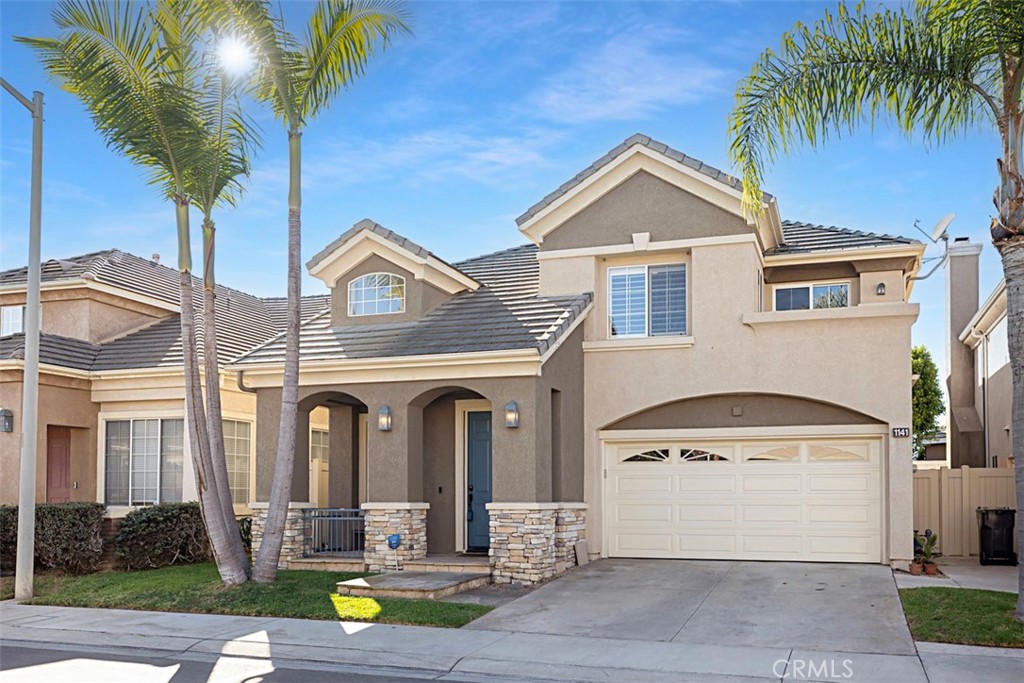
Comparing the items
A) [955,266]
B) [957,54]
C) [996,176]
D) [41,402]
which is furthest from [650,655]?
[955,266]

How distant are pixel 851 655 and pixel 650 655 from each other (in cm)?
205

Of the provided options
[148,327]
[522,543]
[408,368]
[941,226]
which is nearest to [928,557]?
[522,543]

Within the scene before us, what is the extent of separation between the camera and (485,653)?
1038 cm

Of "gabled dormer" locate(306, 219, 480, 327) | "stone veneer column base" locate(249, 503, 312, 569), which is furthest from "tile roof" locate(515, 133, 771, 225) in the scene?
"stone veneer column base" locate(249, 503, 312, 569)

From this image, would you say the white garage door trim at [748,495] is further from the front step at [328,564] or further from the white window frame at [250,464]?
the white window frame at [250,464]

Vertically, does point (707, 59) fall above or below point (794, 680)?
above

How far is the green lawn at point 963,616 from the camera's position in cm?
1062

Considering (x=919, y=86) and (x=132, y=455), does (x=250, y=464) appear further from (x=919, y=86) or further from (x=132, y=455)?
(x=919, y=86)

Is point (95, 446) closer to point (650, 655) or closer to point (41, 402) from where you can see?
point (41, 402)

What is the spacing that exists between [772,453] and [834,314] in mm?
2568

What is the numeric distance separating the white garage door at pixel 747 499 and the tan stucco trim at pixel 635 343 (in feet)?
5.61

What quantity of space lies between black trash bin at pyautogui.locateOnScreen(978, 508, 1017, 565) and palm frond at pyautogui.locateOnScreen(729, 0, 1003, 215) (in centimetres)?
776

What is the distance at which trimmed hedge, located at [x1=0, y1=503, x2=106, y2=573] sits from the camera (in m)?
16.0

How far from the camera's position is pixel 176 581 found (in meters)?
15.0
